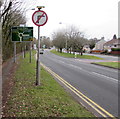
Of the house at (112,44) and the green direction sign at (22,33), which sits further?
the house at (112,44)

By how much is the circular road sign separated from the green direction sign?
10.0 meters

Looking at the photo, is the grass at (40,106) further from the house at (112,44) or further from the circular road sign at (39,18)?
the house at (112,44)

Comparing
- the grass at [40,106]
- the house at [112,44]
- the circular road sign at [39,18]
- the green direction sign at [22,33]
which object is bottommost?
the grass at [40,106]

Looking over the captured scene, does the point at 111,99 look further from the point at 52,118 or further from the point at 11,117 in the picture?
the point at 11,117

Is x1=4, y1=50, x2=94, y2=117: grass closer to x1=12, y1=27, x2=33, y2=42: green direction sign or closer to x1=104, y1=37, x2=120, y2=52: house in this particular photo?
x1=12, y1=27, x2=33, y2=42: green direction sign

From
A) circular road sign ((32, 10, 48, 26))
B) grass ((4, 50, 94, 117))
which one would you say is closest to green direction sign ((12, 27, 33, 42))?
circular road sign ((32, 10, 48, 26))

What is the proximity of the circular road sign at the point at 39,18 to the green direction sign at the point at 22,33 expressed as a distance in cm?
1001

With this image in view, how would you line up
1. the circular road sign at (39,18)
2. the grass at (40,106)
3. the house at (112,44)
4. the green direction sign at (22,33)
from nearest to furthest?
the grass at (40,106) < the circular road sign at (39,18) < the green direction sign at (22,33) < the house at (112,44)

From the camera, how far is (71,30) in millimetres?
55844

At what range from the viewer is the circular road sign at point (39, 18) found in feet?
24.0

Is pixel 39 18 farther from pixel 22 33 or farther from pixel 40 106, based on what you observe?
pixel 22 33

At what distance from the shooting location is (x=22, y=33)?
17.6 meters

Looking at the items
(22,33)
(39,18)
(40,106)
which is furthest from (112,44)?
(40,106)

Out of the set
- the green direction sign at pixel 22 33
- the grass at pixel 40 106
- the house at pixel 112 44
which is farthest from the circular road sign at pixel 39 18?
the house at pixel 112 44
